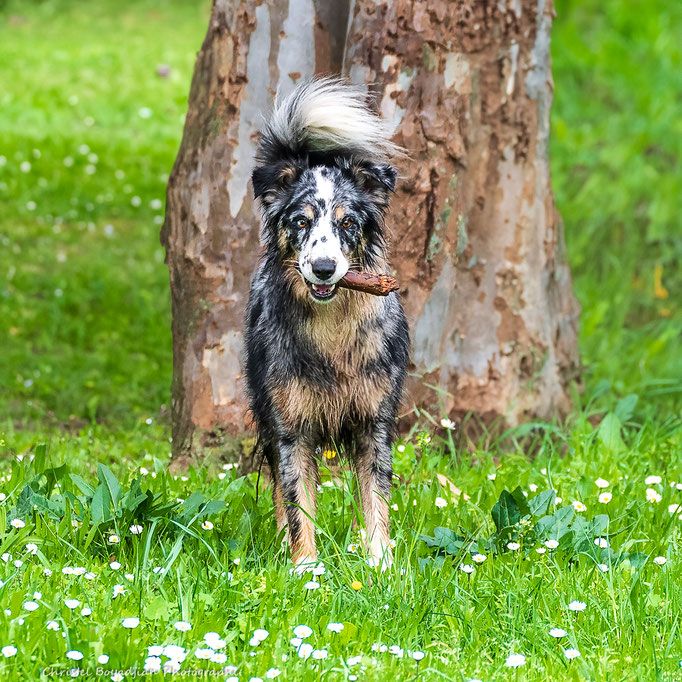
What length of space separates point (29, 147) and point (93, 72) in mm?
3910

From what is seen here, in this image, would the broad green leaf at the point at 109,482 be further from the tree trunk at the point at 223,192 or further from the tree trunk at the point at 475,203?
the tree trunk at the point at 475,203

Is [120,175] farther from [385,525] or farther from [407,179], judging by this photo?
[385,525]

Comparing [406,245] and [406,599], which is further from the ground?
[406,245]

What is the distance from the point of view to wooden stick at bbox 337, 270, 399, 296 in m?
3.45

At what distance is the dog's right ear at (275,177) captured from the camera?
3568mm

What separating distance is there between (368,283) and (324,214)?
29 cm

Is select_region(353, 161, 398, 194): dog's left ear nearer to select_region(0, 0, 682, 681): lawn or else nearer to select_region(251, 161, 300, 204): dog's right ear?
select_region(251, 161, 300, 204): dog's right ear

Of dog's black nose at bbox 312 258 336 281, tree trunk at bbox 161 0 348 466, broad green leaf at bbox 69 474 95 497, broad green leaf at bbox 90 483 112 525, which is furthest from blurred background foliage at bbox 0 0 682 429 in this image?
dog's black nose at bbox 312 258 336 281

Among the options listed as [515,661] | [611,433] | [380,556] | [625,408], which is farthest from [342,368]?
[625,408]

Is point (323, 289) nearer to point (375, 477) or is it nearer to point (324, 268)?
point (324, 268)

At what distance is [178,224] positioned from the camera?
16.5 feet

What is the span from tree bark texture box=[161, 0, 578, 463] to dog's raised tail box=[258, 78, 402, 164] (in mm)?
920

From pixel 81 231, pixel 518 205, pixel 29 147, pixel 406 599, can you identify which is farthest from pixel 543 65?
pixel 29 147

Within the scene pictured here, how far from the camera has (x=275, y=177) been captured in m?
3.58
